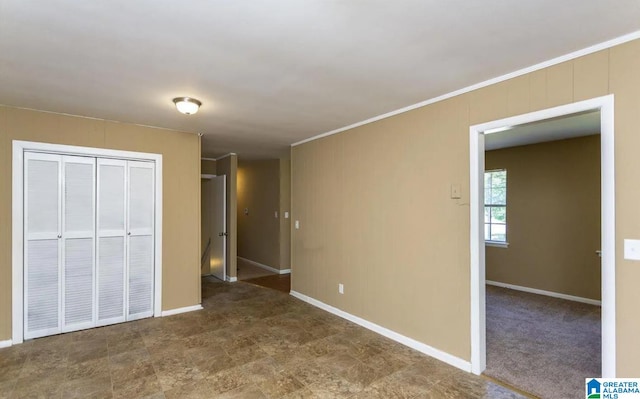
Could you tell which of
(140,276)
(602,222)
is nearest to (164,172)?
(140,276)

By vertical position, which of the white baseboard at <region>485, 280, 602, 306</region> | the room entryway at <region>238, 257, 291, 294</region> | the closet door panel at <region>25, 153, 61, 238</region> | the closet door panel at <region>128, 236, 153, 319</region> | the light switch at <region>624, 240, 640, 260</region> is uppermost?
the closet door panel at <region>25, 153, 61, 238</region>

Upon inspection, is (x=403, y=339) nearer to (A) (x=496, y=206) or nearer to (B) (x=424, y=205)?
(B) (x=424, y=205)

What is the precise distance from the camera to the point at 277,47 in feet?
6.59

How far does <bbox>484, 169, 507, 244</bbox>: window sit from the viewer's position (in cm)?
570

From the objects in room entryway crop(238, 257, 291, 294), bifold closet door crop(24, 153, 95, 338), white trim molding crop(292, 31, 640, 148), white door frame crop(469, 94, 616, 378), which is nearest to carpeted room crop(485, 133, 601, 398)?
white door frame crop(469, 94, 616, 378)

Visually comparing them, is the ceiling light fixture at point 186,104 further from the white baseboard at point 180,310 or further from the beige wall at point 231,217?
the beige wall at point 231,217

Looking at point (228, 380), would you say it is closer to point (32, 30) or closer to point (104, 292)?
point (104, 292)

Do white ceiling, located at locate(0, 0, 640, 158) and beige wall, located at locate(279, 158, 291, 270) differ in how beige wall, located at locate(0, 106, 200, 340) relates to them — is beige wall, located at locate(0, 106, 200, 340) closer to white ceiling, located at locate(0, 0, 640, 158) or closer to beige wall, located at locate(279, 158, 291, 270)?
white ceiling, located at locate(0, 0, 640, 158)

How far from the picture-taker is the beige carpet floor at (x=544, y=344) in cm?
252

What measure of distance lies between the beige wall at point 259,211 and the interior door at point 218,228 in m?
1.28

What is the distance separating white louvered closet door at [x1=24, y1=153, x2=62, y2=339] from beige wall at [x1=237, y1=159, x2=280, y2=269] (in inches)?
154

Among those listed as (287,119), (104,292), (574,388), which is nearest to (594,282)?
(574,388)

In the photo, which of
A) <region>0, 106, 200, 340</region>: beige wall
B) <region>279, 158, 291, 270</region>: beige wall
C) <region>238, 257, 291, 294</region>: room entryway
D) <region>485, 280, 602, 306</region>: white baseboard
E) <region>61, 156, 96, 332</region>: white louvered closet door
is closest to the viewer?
<region>0, 106, 200, 340</region>: beige wall

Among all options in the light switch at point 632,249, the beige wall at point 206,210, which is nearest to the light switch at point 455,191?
the light switch at point 632,249
